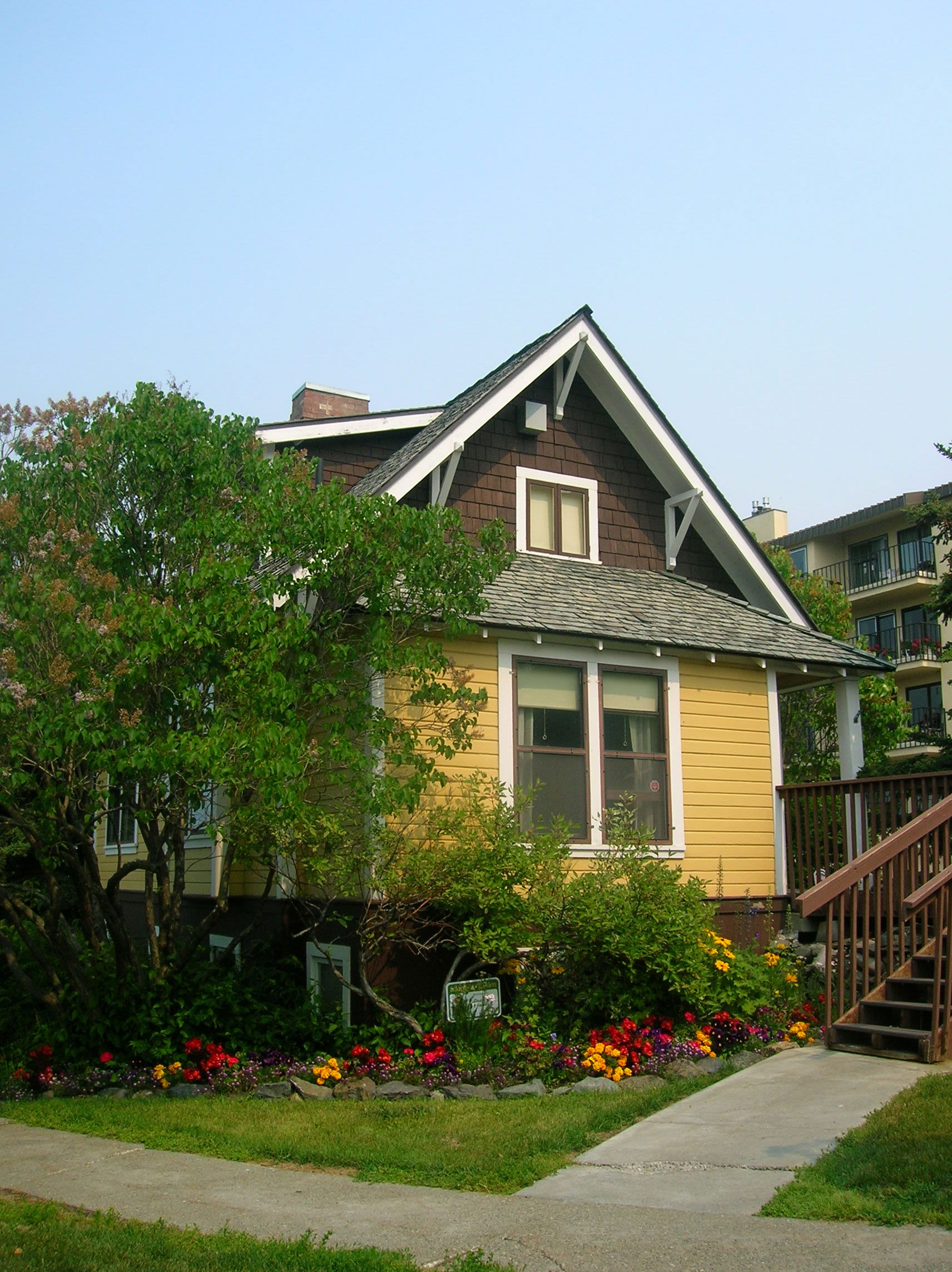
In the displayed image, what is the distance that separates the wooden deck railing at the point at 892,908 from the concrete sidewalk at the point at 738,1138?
2.18 feet

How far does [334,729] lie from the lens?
1104 cm

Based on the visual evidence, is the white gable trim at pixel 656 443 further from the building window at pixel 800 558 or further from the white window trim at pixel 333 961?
the building window at pixel 800 558

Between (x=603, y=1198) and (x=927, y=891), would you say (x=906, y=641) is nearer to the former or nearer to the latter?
(x=927, y=891)

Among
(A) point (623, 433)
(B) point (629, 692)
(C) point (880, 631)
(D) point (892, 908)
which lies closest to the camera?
(D) point (892, 908)

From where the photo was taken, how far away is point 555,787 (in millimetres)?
13102

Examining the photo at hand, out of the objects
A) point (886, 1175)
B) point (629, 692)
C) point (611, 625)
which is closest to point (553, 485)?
point (611, 625)

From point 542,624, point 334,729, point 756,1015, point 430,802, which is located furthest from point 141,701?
point 756,1015

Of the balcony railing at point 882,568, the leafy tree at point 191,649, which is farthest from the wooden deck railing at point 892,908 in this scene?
the balcony railing at point 882,568

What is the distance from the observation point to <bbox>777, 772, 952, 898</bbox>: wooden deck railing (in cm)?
1261

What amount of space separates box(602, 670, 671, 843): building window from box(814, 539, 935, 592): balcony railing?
31.4m

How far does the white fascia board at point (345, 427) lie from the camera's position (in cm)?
1648

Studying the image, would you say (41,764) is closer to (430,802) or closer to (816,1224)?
(430,802)

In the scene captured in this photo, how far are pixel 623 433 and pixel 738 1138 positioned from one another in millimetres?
10102

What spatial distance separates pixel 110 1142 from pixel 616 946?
443 centimetres
